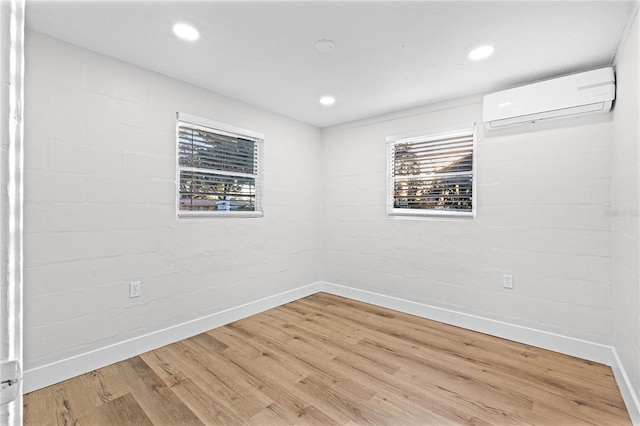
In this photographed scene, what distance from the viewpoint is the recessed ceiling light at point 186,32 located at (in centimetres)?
202

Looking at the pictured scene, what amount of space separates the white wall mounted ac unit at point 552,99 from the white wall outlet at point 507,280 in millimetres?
1407

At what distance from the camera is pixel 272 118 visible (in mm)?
3754

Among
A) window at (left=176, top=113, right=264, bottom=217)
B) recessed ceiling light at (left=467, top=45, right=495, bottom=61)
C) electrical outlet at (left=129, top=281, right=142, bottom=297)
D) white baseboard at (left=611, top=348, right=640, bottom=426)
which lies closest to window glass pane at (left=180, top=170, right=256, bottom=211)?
window at (left=176, top=113, right=264, bottom=217)

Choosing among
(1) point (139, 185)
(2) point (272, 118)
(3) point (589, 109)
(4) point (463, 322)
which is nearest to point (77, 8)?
(1) point (139, 185)

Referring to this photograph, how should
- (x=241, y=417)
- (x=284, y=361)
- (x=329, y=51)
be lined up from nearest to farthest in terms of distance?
1. (x=241, y=417)
2. (x=329, y=51)
3. (x=284, y=361)

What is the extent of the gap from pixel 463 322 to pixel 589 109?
217 cm

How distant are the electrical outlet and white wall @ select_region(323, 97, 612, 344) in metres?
2.49

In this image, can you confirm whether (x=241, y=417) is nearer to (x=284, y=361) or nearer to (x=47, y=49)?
(x=284, y=361)

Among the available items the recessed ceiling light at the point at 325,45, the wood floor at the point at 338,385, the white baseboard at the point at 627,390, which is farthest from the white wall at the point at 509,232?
the recessed ceiling light at the point at 325,45

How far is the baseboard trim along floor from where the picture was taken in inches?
82.1

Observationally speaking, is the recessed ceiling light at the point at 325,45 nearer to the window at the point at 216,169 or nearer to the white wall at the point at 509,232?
the window at the point at 216,169

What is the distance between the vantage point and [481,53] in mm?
2330

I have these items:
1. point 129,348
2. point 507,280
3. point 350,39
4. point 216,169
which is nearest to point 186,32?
point 350,39

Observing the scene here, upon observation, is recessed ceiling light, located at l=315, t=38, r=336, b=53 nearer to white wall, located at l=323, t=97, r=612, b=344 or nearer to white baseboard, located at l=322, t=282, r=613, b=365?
white wall, located at l=323, t=97, r=612, b=344
